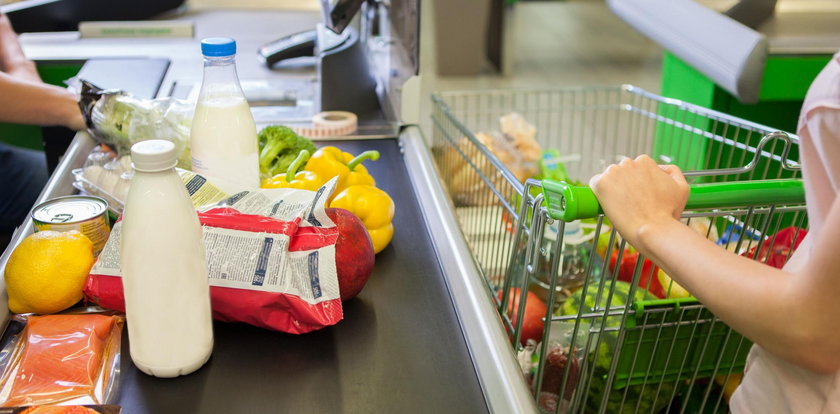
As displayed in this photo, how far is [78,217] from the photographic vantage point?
1010mm

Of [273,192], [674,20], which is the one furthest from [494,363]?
[674,20]

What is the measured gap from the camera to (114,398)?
2.60 feet

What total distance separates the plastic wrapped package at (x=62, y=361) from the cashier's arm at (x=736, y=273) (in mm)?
626

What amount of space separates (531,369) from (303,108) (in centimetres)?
101

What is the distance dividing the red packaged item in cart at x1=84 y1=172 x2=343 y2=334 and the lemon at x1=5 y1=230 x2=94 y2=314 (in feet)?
0.10

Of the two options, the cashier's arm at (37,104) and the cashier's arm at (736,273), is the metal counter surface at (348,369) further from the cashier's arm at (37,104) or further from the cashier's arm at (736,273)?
the cashier's arm at (37,104)

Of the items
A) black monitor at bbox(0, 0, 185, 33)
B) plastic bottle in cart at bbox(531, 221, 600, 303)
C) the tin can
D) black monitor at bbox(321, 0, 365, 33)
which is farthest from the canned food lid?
black monitor at bbox(0, 0, 185, 33)

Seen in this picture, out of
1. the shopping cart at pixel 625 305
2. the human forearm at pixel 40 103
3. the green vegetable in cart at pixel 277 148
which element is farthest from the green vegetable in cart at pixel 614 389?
the human forearm at pixel 40 103

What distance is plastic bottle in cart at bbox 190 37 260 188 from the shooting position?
3.50 feet

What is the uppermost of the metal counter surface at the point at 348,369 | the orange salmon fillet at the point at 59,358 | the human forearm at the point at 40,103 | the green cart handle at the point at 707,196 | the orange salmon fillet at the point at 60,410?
the green cart handle at the point at 707,196

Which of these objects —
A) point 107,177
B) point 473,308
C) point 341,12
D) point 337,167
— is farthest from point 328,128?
point 473,308

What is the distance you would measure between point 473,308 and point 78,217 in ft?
1.93

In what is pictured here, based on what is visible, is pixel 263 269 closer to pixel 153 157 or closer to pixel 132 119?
pixel 153 157

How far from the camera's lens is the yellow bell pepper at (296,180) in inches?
44.4
